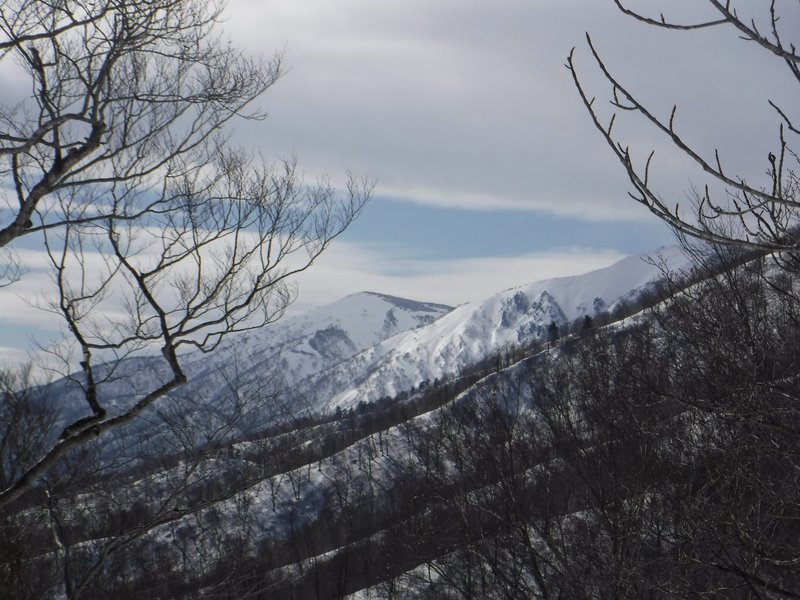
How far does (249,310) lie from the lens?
7207 millimetres

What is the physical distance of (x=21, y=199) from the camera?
5500 mm

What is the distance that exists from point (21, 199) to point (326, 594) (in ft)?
135

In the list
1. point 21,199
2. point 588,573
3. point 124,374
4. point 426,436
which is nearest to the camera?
point 21,199

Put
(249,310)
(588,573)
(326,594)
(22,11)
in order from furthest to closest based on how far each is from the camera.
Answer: (326,594) → (588,573) → (249,310) → (22,11)

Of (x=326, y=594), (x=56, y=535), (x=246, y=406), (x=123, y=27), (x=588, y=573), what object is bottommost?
(x=326, y=594)

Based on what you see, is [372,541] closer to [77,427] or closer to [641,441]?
[641,441]

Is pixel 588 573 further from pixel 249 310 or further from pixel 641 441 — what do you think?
pixel 249 310

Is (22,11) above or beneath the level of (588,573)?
above

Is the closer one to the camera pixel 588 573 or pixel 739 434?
pixel 739 434

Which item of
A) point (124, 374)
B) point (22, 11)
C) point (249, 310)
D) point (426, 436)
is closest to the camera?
point (22, 11)

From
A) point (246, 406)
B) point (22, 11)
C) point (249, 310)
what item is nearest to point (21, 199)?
point (22, 11)

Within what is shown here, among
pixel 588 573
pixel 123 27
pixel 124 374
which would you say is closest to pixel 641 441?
pixel 588 573

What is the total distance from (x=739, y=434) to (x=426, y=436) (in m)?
7.85

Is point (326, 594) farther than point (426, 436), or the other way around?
point (326, 594)
